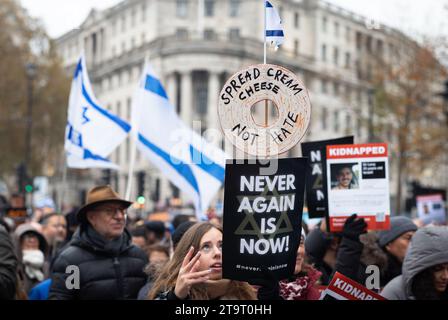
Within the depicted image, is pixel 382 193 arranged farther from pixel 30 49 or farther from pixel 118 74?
pixel 118 74

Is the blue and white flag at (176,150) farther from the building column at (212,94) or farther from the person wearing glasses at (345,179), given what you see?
the building column at (212,94)

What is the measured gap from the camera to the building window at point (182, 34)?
212 feet

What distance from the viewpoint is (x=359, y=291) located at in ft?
12.8

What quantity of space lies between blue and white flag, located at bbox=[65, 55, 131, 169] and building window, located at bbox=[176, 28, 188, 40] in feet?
182

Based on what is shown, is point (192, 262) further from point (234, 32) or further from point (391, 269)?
point (234, 32)

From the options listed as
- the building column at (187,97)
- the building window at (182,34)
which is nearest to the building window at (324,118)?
the building column at (187,97)

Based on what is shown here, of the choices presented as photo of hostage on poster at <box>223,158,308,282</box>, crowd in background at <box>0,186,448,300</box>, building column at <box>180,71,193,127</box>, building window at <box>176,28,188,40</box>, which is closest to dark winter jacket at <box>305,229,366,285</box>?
crowd in background at <box>0,186,448,300</box>

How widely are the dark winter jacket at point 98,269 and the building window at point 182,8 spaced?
65193mm

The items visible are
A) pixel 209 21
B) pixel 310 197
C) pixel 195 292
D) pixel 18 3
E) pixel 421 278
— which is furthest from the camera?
pixel 209 21

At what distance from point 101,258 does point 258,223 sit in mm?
2252

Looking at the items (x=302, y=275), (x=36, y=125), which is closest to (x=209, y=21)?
(x=36, y=125)

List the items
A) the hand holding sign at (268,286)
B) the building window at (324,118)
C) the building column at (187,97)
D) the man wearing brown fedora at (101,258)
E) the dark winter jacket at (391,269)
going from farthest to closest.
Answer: the building window at (324,118)
the building column at (187,97)
the dark winter jacket at (391,269)
the man wearing brown fedora at (101,258)
the hand holding sign at (268,286)

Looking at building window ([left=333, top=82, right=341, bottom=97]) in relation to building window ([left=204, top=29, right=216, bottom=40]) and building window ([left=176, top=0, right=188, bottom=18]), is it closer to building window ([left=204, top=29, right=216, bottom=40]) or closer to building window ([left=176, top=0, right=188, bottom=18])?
building window ([left=204, top=29, right=216, bottom=40])
